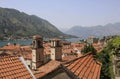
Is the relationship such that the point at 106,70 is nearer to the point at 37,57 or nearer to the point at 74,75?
the point at 37,57

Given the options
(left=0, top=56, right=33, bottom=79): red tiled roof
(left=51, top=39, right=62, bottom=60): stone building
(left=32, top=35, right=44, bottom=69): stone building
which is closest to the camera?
(left=0, top=56, right=33, bottom=79): red tiled roof

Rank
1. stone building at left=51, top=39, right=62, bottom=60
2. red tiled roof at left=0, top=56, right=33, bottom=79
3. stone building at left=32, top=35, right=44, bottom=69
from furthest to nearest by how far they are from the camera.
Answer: stone building at left=51, top=39, right=62, bottom=60 → stone building at left=32, top=35, right=44, bottom=69 → red tiled roof at left=0, top=56, right=33, bottom=79

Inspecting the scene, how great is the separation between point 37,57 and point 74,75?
12580 mm

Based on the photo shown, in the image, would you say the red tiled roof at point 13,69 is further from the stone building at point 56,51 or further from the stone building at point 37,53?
the stone building at point 56,51

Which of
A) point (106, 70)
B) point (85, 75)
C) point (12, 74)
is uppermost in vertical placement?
point (12, 74)

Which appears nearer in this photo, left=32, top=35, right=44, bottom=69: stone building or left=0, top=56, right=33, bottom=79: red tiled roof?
left=0, top=56, right=33, bottom=79: red tiled roof

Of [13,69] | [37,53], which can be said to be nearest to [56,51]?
[37,53]

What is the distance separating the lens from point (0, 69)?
966cm

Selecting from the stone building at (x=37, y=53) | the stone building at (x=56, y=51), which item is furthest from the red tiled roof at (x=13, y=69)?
the stone building at (x=56, y=51)

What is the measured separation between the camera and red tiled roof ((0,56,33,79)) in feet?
31.7

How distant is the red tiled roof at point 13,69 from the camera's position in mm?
9656

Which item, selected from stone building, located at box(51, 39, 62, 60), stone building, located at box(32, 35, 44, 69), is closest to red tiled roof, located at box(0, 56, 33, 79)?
stone building, located at box(32, 35, 44, 69)

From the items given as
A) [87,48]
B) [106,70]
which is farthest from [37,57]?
[87,48]

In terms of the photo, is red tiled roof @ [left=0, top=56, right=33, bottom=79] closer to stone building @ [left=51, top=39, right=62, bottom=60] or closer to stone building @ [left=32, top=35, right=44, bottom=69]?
stone building @ [left=32, top=35, right=44, bottom=69]
